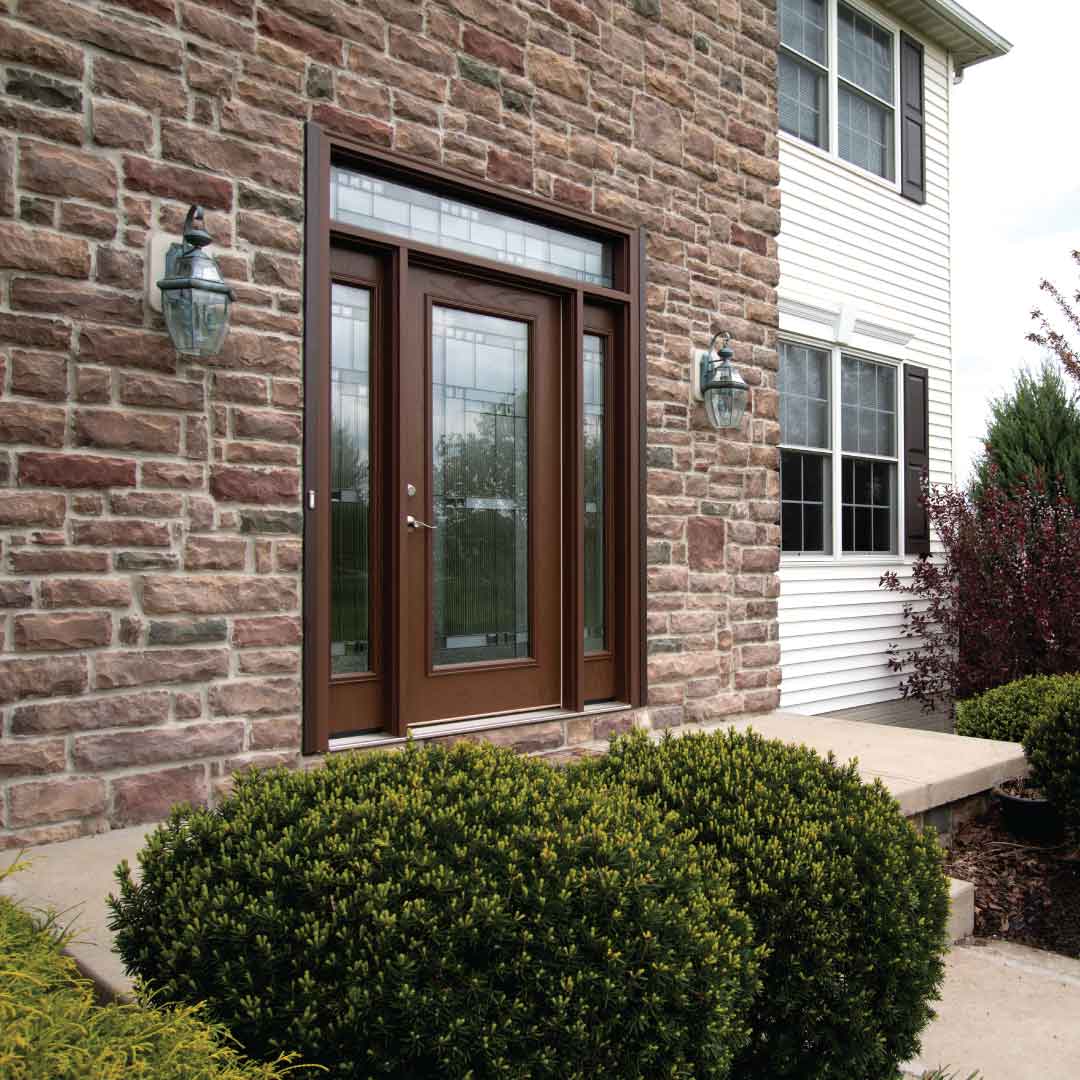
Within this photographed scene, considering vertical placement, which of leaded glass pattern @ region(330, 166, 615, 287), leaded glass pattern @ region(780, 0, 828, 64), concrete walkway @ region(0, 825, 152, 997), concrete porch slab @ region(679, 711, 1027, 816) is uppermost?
leaded glass pattern @ region(780, 0, 828, 64)

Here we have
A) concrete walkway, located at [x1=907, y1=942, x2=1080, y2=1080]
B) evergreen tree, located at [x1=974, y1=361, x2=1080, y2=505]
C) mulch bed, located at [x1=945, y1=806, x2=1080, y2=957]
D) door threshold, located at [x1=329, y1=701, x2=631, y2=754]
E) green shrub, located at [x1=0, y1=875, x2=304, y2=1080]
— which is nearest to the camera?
green shrub, located at [x1=0, y1=875, x2=304, y2=1080]

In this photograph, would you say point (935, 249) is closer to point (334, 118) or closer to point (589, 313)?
point (589, 313)

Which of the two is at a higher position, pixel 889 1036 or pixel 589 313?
pixel 589 313

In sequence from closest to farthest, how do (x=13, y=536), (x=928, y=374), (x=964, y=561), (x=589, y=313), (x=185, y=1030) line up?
(x=185, y=1030), (x=13, y=536), (x=589, y=313), (x=964, y=561), (x=928, y=374)

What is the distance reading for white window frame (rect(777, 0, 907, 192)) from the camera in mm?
8184

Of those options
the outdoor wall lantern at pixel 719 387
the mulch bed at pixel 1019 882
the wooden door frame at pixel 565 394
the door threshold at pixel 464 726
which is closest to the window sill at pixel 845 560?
the outdoor wall lantern at pixel 719 387

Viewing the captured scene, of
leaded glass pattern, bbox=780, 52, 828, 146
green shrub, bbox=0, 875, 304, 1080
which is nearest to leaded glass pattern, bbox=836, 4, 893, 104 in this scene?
leaded glass pattern, bbox=780, 52, 828, 146

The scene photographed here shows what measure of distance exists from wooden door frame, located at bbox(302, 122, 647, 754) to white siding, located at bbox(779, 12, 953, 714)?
8.34 ft

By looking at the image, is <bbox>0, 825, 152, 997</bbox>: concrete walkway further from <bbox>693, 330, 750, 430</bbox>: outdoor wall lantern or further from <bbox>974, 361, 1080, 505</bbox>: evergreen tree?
<bbox>974, 361, 1080, 505</bbox>: evergreen tree

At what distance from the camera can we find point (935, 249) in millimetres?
9633

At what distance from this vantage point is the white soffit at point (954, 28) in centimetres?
892

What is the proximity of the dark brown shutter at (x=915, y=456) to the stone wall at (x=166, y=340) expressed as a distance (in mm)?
4836

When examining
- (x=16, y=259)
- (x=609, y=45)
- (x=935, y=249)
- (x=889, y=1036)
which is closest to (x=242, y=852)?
(x=889, y=1036)

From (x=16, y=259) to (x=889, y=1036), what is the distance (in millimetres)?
3685
